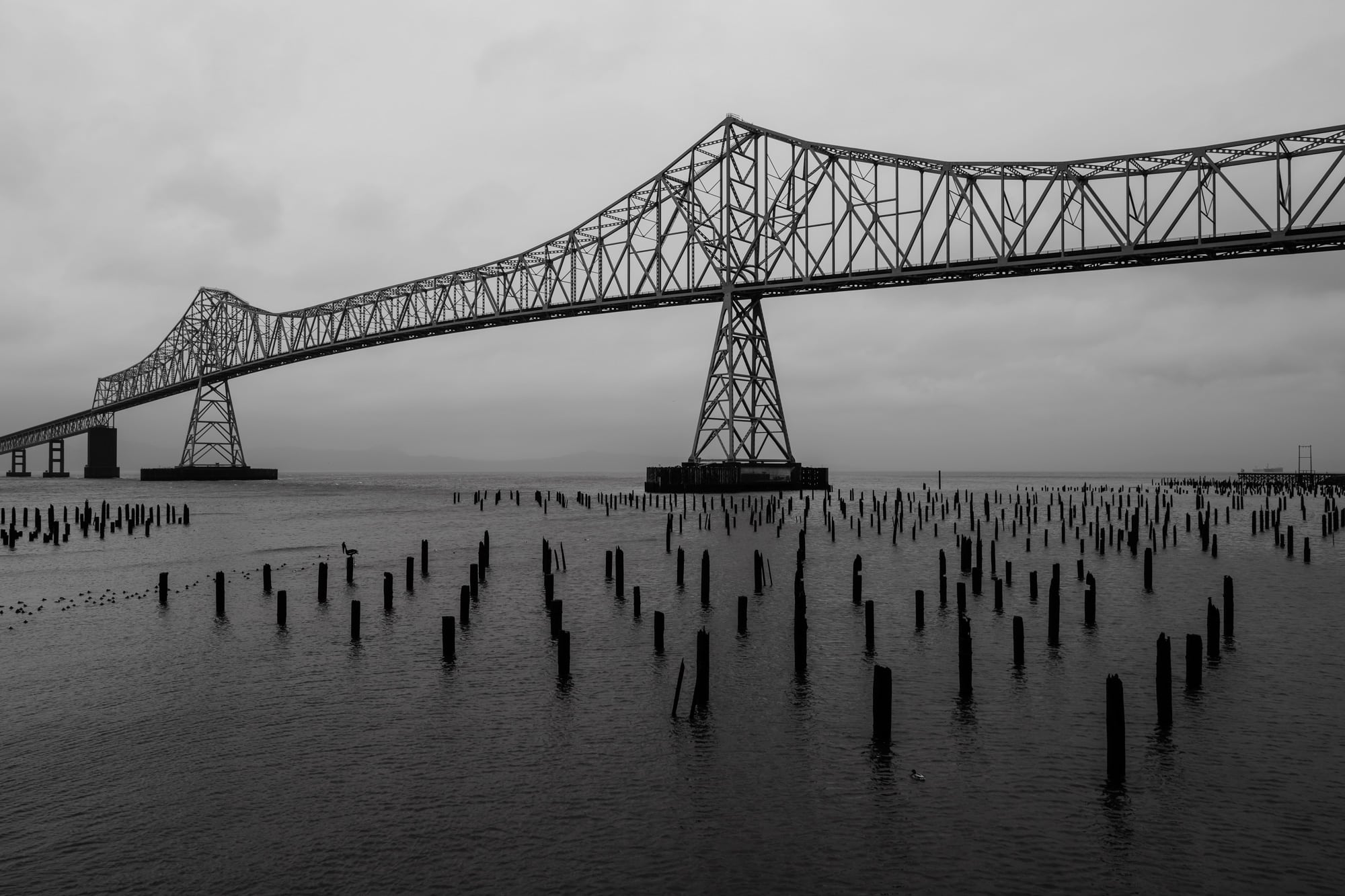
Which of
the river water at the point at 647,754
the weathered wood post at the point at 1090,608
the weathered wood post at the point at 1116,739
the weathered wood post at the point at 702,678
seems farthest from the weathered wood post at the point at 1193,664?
the weathered wood post at the point at 702,678

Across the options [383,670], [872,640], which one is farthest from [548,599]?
[872,640]

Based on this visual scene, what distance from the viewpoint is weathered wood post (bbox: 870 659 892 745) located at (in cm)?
1111

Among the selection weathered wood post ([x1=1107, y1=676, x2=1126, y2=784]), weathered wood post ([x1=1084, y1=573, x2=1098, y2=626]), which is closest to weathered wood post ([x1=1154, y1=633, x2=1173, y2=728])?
weathered wood post ([x1=1107, y1=676, x2=1126, y2=784])

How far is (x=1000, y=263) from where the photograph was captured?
6006cm

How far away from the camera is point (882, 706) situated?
1116 centimetres

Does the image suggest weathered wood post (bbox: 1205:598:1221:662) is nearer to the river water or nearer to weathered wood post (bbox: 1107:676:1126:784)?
the river water

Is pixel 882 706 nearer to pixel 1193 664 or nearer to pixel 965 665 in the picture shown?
pixel 965 665

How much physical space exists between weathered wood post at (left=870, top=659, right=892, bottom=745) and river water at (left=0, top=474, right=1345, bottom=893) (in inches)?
7.9

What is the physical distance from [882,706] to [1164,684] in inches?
155

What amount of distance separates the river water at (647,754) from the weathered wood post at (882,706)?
20cm

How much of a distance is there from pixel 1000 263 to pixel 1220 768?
5436cm

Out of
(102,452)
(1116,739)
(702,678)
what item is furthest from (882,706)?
→ (102,452)

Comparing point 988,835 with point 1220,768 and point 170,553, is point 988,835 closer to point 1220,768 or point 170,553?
point 1220,768

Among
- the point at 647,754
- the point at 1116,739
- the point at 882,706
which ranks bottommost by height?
the point at 647,754
